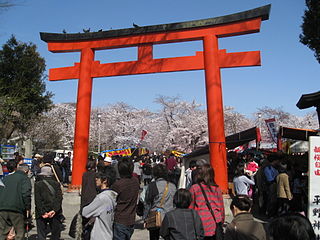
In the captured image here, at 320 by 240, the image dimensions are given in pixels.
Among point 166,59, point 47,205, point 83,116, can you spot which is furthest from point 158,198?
point 83,116

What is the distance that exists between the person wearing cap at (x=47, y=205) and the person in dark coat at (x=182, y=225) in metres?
2.54

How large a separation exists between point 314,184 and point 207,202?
1.52 meters

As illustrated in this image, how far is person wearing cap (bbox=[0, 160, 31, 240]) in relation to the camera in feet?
15.8

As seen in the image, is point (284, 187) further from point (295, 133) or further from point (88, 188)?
point (88, 188)

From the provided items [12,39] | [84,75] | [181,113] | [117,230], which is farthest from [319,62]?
[181,113]

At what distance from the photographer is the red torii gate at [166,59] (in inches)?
356

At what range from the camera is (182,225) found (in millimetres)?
3375

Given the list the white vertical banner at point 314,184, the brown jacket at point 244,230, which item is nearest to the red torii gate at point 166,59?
the white vertical banner at point 314,184

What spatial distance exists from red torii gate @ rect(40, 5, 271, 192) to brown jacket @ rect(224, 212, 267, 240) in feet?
19.6

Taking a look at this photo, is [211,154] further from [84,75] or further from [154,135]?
[154,135]

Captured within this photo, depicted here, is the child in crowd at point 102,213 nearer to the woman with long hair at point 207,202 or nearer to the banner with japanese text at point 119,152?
the woman with long hair at point 207,202

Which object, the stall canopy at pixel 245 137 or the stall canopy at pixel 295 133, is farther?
the stall canopy at pixel 245 137

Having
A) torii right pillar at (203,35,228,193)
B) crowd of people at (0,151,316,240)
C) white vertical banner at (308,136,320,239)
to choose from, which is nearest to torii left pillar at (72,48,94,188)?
torii right pillar at (203,35,228,193)

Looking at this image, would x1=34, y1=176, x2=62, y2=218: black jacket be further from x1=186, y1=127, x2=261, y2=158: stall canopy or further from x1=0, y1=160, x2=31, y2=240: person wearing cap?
x1=186, y1=127, x2=261, y2=158: stall canopy
